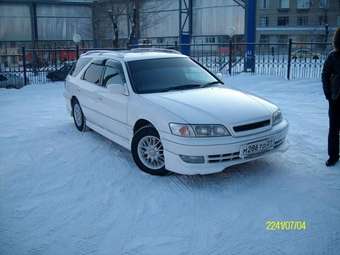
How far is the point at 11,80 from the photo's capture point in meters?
17.0

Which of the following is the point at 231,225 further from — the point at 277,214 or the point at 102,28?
the point at 102,28

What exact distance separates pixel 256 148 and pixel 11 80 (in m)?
15.0

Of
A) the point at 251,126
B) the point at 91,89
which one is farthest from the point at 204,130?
the point at 91,89

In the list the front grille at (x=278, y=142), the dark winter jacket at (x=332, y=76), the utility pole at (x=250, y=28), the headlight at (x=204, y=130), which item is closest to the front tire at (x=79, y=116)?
the headlight at (x=204, y=130)

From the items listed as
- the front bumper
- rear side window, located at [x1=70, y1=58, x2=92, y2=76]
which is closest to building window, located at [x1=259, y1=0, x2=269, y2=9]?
rear side window, located at [x1=70, y1=58, x2=92, y2=76]

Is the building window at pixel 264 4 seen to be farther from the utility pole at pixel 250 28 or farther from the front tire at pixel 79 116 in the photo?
the front tire at pixel 79 116

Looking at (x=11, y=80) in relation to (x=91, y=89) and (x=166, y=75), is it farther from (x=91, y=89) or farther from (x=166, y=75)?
(x=166, y=75)

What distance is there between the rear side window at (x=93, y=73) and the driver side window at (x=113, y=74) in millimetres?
231

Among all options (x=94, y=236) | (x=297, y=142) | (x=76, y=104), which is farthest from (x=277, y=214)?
(x=76, y=104)

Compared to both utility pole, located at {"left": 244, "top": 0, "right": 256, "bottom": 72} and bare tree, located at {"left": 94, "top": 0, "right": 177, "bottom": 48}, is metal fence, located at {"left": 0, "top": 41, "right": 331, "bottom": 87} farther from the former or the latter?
bare tree, located at {"left": 94, "top": 0, "right": 177, "bottom": 48}

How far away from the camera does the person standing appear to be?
4746 millimetres

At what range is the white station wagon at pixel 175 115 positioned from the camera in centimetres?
443
